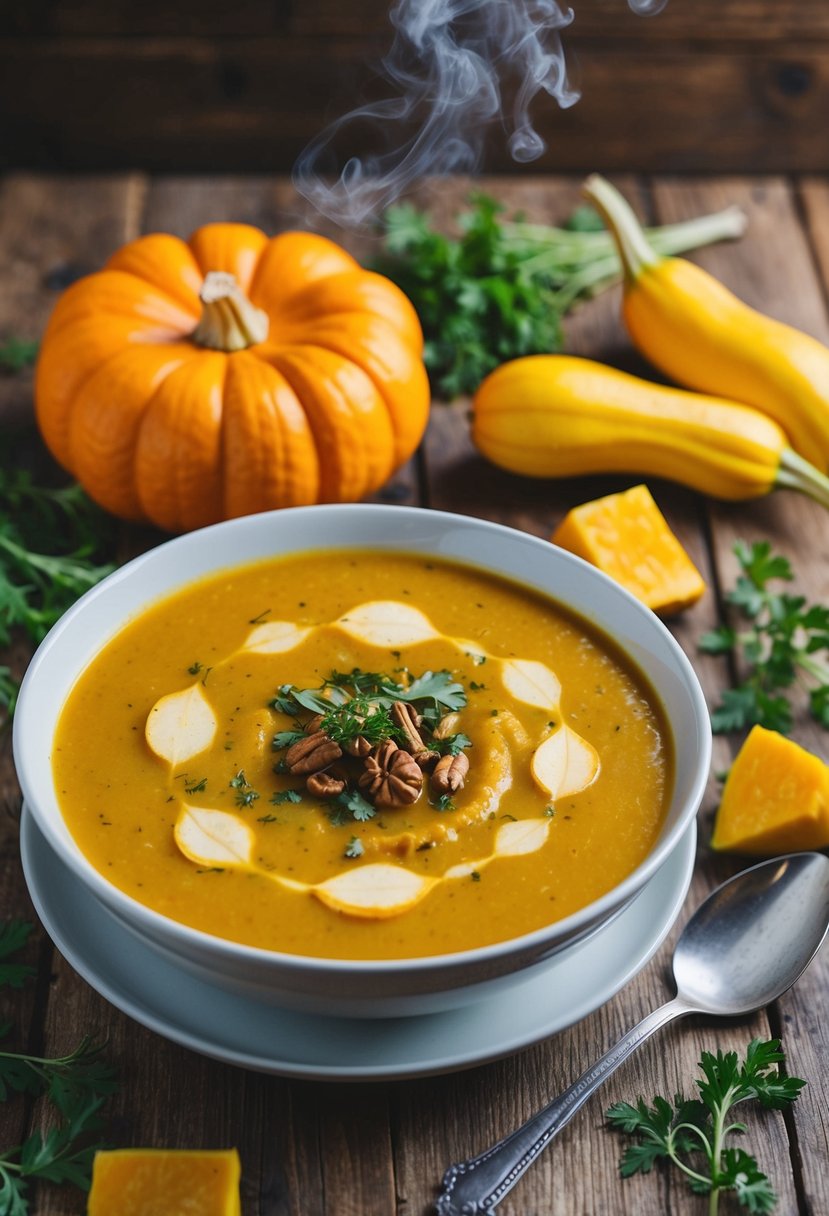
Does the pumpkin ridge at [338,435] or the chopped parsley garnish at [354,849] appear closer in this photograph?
the chopped parsley garnish at [354,849]

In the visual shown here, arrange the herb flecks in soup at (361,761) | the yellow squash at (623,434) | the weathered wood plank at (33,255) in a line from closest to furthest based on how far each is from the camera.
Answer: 1. the herb flecks in soup at (361,761)
2. the weathered wood plank at (33,255)
3. the yellow squash at (623,434)

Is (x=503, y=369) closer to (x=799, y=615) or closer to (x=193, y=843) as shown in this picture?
(x=799, y=615)

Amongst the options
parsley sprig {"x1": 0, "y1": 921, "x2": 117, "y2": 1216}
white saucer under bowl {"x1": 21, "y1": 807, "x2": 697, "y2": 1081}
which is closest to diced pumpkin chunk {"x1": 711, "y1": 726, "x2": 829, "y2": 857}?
white saucer under bowl {"x1": 21, "y1": 807, "x2": 697, "y2": 1081}

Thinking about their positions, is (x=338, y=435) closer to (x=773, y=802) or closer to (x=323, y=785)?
(x=323, y=785)

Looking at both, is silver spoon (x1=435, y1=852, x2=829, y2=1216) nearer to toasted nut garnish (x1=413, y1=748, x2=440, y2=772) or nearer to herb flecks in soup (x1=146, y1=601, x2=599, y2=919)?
herb flecks in soup (x1=146, y1=601, x2=599, y2=919)

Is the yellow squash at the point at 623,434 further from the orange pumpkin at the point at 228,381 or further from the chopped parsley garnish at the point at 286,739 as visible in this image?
the chopped parsley garnish at the point at 286,739

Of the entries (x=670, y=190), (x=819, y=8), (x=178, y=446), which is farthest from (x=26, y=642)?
(x=819, y=8)

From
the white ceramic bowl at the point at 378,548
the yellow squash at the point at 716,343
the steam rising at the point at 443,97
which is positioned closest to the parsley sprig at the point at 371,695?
the white ceramic bowl at the point at 378,548
